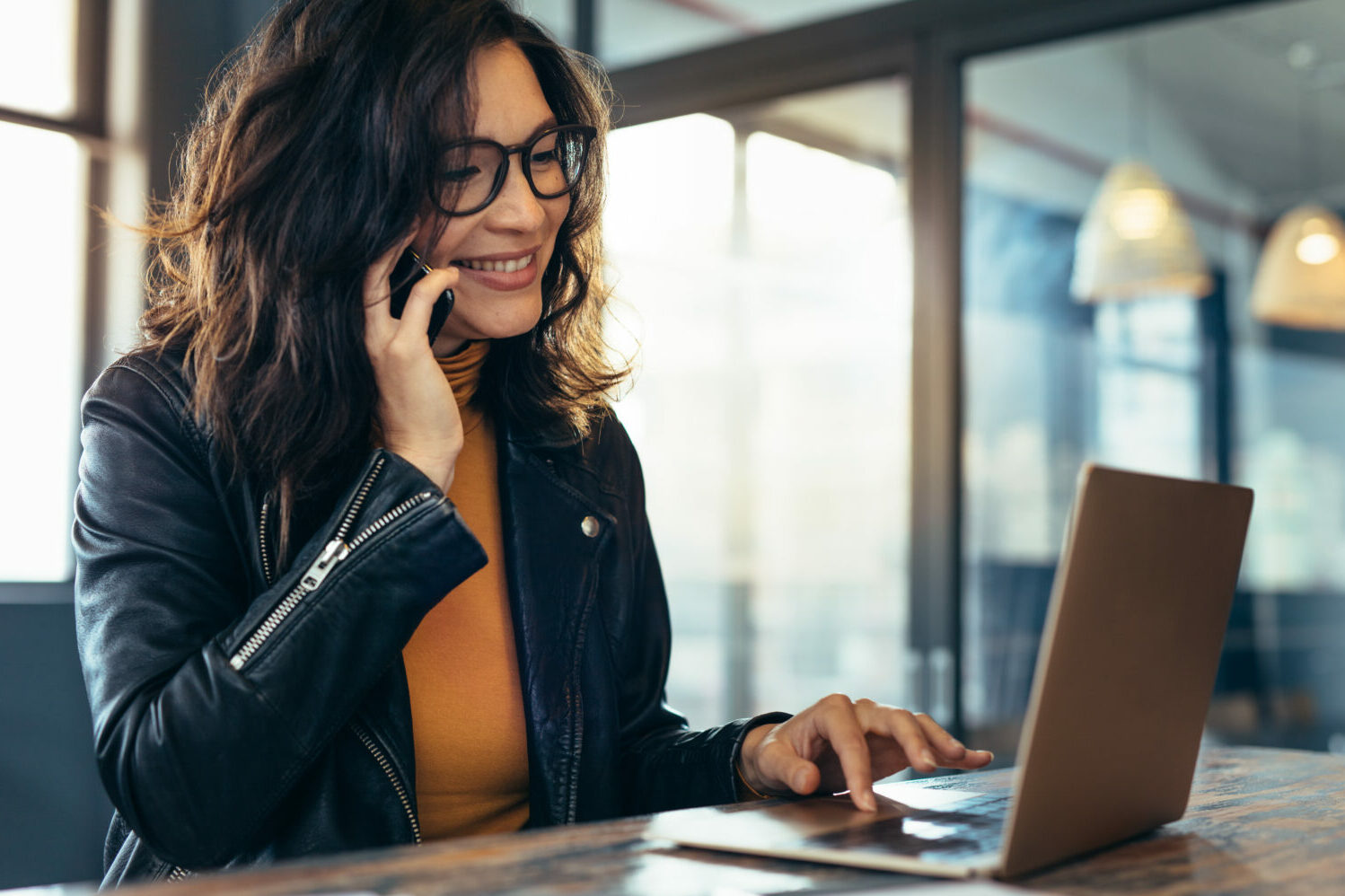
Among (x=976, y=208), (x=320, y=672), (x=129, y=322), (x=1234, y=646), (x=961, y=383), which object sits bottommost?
(x=1234, y=646)

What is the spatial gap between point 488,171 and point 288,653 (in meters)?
0.51

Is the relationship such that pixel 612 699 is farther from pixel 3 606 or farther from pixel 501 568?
pixel 3 606

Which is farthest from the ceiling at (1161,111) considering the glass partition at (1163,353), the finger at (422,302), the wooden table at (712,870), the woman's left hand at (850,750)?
the wooden table at (712,870)

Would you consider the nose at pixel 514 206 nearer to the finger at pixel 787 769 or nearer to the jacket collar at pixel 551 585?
the jacket collar at pixel 551 585

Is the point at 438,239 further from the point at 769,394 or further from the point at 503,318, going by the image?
the point at 769,394

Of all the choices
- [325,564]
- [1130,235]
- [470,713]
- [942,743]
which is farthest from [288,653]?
[1130,235]

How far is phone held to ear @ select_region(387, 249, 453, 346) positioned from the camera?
117cm

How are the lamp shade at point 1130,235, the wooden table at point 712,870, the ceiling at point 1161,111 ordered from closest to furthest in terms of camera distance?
the wooden table at point 712,870, the ceiling at point 1161,111, the lamp shade at point 1130,235

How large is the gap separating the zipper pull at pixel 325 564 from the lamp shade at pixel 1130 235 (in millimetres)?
2750

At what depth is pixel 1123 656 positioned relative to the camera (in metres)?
0.73

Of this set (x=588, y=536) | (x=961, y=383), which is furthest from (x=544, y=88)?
(x=961, y=383)

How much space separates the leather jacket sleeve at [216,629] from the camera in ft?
3.05

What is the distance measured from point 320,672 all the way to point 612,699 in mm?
399

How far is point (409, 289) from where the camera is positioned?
1.18 meters
